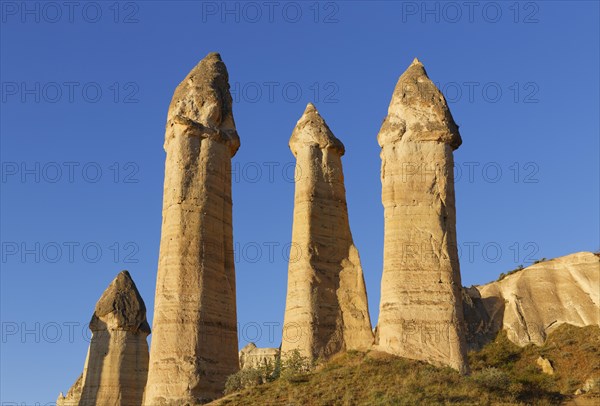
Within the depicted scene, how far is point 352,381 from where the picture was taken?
66.2 ft

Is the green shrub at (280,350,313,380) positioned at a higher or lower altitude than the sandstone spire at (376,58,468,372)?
lower

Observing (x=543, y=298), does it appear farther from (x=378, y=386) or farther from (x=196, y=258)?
(x=378, y=386)

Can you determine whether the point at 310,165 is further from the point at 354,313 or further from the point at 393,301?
the point at 393,301

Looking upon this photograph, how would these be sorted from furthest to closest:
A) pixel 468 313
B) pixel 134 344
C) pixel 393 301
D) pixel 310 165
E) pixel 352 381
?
pixel 468 313, pixel 134 344, pixel 310 165, pixel 393 301, pixel 352 381

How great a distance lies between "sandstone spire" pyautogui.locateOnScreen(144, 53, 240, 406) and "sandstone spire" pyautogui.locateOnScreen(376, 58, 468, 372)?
4.78 meters

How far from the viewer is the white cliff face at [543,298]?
41188 mm

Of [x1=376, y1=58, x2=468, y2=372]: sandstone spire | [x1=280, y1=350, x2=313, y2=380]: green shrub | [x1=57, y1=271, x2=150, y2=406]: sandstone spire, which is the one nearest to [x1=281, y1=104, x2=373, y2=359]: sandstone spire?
[x1=280, y1=350, x2=313, y2=380]: green shrub

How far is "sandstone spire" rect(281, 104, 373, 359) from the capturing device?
995 inches

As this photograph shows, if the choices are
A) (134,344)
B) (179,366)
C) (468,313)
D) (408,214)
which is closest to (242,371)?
(179,366)

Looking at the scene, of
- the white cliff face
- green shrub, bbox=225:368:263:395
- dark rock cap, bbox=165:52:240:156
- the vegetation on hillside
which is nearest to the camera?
the vegetation on hillside

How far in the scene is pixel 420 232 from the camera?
22.5 m

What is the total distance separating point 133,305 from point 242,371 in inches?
469

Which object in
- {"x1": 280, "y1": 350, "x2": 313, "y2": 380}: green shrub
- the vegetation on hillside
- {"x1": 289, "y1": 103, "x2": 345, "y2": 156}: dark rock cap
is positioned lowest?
the vegetation on hillside

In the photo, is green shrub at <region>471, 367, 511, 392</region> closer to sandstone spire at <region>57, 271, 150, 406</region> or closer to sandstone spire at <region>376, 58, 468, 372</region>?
sandstone spire at <region>376, 58, 468, 372</region>
